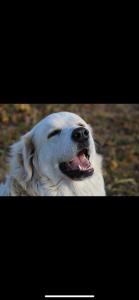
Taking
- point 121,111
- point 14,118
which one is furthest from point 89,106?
point 14,118

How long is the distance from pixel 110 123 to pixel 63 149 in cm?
567

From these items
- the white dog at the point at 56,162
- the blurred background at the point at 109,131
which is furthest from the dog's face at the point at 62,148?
the blurred background at the point at 109,131

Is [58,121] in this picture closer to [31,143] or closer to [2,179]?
[31,143]

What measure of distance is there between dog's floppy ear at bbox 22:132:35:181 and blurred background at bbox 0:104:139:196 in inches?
118

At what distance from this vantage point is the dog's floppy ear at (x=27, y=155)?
20.4 ft

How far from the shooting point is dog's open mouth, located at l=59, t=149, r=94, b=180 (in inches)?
238

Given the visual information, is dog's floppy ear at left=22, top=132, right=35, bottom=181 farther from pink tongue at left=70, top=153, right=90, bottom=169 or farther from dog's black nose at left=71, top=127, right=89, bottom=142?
dog's black nose at left=71, top=127, right=89, bottom=142

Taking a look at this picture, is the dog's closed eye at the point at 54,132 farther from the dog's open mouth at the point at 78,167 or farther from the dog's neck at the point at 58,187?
the dog's neck at the point at 58,187

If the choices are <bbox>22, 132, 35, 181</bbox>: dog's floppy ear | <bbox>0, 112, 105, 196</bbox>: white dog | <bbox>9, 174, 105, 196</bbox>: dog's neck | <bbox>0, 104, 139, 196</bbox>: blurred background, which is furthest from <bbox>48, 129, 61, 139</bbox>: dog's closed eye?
<bbox>0, 104, 139, 196</bbox>: blurred background

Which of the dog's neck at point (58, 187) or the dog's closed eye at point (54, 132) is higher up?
the dog's closed eye at point (54, 132)

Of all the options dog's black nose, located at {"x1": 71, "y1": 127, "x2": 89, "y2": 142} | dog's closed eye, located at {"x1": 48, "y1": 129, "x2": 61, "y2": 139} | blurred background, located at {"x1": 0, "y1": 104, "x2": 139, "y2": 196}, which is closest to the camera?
dog's black nose, located at {"x1": 71, "y1": 127, "x2": 89, "y2": 142}

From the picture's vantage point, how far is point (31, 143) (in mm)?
6363

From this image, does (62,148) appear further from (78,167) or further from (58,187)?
(58,187)

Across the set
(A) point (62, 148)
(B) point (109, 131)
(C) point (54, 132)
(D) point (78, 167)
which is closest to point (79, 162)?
(D) point (78, 167)
